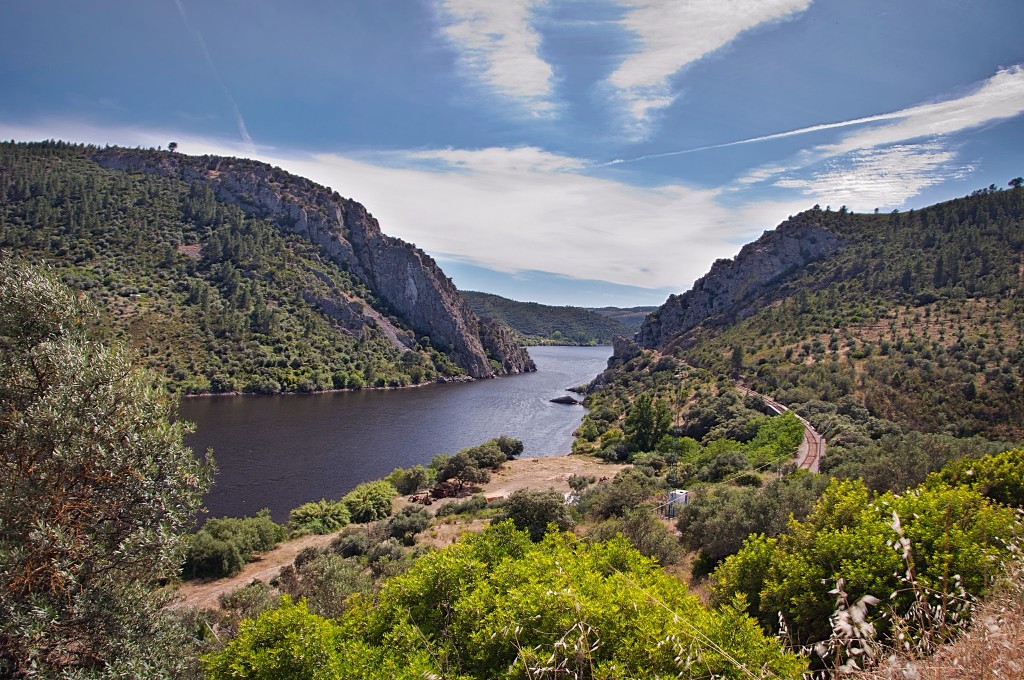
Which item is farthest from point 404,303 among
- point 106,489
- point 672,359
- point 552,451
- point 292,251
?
point 106,489

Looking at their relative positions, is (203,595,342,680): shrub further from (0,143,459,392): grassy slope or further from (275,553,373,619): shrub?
(0,143,459,392): grassy slope

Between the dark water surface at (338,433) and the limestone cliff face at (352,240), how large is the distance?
34917 millimetres

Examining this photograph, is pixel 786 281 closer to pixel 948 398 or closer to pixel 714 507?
pixel 948 398

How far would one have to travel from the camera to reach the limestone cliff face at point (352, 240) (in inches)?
4722

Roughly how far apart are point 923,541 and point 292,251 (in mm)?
122526

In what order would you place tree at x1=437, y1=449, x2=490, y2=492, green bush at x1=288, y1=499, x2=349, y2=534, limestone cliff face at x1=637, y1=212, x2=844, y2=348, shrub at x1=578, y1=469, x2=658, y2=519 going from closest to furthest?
shrub at x1=578, y1=469, x2=658, y2=519
green bush at x1=288, y1=499, x2=349, y2=534
tree at x1=437, y1=449, x2=490, y2=492
limestone cliff face at x1=637, y1=212, x2=844, y2=348

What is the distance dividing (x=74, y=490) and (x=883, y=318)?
66.8 metres

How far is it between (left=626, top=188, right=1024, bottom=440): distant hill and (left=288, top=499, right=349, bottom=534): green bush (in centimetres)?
3299

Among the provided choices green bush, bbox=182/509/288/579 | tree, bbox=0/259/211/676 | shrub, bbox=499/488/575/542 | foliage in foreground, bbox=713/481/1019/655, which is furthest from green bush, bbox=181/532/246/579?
foliage in foreground, bbox=713/481/1019/655

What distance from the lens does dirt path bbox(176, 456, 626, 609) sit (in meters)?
19.7

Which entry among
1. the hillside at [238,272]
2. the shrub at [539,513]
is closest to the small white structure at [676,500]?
the shrub at [539,513]

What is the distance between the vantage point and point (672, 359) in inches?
3046

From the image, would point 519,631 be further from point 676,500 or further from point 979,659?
point 676,500

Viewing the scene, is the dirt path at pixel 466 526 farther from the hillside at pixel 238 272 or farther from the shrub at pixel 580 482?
the hillside at pixel 238 272
